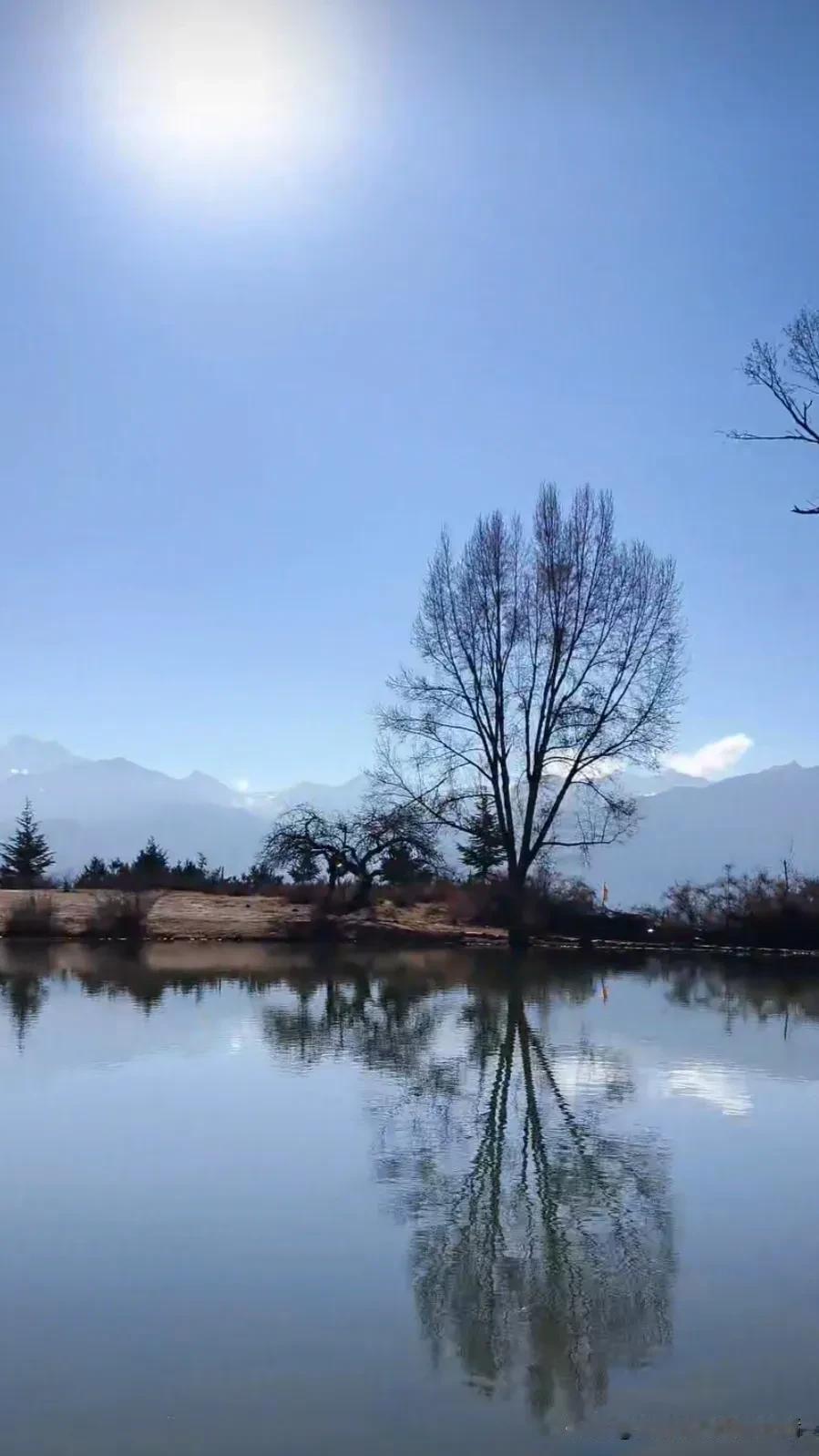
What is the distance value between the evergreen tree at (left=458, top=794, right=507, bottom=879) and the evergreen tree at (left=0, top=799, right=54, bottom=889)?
1198cm

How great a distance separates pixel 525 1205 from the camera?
23.5 ft

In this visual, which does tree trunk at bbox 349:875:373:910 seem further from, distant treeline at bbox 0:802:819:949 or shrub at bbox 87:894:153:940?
shrub at bbox 87:894:153:940

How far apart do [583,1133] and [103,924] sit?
17662mm

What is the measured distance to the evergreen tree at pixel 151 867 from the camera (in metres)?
29.3

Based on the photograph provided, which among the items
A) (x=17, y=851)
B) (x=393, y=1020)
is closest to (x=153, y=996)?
(x=393, y=1020)

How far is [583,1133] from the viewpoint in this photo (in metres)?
9.04

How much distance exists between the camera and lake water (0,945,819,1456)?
4.53 m

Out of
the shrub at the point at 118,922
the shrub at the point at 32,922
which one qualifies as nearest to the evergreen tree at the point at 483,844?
the shrub at the point at 118,922

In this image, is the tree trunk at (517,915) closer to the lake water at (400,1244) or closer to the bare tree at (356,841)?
the bare tree at (356,841)

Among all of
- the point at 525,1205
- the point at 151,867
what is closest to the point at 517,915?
the point at 151,867

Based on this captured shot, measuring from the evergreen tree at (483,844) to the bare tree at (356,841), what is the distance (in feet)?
3.48

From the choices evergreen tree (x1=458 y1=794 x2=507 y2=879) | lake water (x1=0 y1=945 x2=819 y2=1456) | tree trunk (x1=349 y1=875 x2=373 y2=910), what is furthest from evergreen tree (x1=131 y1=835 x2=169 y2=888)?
lake water (x1=0 y1=945 x2=819 y2=1456)

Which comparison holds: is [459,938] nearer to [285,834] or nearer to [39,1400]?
[285,834]

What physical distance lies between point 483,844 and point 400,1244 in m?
26.1
